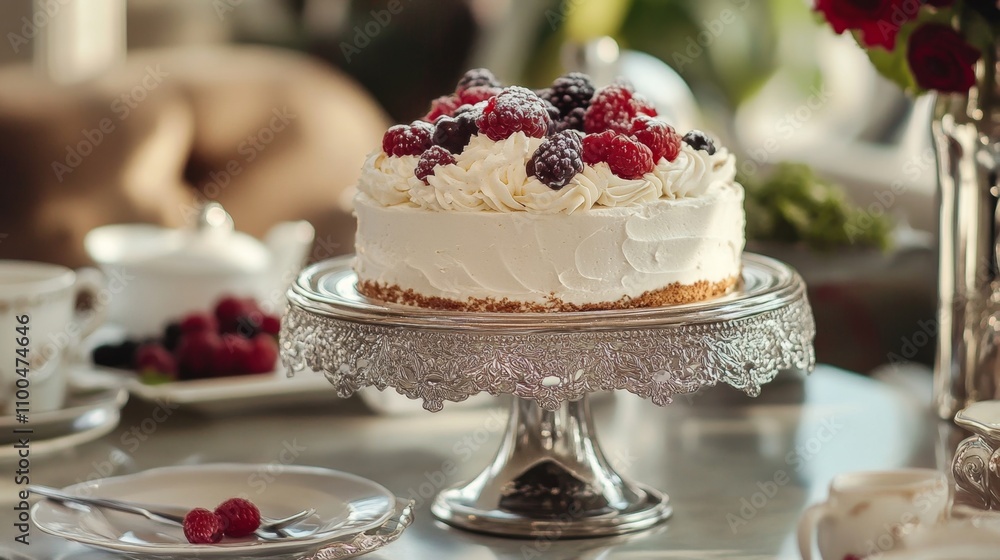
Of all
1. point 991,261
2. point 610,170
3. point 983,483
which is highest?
point 610,170

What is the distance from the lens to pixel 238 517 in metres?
1.21

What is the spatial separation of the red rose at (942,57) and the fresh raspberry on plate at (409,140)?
0.71 m

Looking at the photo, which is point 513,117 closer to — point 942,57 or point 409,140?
point 409,140

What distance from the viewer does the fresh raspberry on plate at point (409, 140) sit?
136 centimetres

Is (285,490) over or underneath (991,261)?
underneath

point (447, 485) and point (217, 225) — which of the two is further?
point (217, 225)

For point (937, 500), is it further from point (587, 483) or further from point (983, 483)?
point (587, 483)

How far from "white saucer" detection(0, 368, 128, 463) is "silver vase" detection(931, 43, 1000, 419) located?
1179 millimetres

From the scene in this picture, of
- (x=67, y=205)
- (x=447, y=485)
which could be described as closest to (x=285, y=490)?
(x=447, y=485)

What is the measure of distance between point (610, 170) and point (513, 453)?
360 mm

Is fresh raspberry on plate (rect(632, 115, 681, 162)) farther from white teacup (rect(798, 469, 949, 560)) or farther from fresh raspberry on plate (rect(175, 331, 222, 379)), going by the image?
fresh raspberry on plate (rect(175, 331, 222, 379))

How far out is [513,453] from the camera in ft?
4.72

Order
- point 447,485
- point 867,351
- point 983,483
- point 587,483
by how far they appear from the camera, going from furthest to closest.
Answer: point 867,351
point 447,485
point 587,483
point 983,483

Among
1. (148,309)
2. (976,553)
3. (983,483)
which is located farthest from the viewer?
(148,309)
